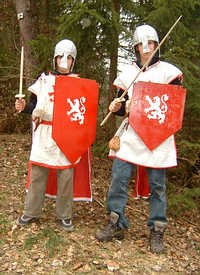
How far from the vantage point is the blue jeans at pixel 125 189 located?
2.77 m

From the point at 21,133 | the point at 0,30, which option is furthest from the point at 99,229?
the point at 0,30

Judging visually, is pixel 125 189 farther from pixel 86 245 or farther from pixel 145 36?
pixel 145 36

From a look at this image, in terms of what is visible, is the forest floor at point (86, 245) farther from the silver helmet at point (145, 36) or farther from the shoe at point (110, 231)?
the silver helmet at point (145, 36)

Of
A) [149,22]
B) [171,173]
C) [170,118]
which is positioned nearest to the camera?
[170,118]

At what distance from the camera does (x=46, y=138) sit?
2.89 metres

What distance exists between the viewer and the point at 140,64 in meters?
2.83

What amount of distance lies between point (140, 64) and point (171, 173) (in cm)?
197

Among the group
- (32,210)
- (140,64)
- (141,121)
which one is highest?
(140,64)

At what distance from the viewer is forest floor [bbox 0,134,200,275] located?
2.58 meters

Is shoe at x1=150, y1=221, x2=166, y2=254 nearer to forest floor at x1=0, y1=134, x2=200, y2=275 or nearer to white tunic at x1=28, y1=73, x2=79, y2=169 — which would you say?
forest floor at x1=0, y1=134, x2=200, y2=275

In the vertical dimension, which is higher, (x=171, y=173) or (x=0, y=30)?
(x=0, y=30)

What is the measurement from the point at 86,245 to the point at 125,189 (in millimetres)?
607

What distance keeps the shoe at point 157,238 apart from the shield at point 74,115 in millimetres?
949

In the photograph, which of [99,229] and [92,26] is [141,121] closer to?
[99,229]
